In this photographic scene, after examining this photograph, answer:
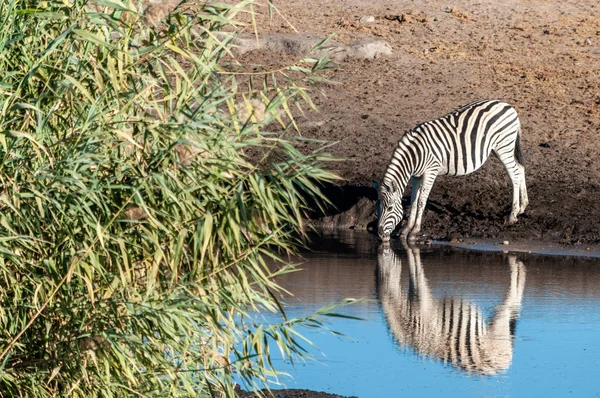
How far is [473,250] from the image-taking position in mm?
12234

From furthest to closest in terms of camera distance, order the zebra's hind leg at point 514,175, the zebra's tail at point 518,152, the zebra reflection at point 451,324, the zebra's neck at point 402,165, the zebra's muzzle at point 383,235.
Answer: the zebra's tail at point 518,152 < the zebra's hind leg at point 514,175 < the zebra's neck at point 402,165 < the zebra's muzzle at point 383,235 < the zebra reflection at point 451,324

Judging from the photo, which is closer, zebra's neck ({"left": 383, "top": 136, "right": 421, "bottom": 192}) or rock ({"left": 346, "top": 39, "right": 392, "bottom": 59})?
zebra's neck ({"left": 383, "top": 136, "right": 421, "bottom": 192})

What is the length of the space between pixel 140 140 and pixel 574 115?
1214 centimetres

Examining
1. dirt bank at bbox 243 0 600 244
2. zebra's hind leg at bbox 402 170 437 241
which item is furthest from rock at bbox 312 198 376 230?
zebra's hind leg at bbox 402 170 437 241

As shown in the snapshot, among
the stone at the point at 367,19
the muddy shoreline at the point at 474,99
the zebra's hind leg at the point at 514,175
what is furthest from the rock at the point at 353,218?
the stone at the point at 367,19

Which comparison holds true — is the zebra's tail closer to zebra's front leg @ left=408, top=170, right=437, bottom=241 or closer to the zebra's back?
the zebra's back

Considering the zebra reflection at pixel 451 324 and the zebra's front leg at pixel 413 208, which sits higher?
the zebra's front leg at pixel 413 208

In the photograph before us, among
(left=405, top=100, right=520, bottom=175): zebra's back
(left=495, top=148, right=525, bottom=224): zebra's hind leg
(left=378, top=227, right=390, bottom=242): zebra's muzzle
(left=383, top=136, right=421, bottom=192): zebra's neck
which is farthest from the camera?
(left=405, top=100, right=520, bottom=175): zebra's back

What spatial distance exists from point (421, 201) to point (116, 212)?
26.2 ft

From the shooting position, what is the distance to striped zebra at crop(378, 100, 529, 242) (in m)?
13.0

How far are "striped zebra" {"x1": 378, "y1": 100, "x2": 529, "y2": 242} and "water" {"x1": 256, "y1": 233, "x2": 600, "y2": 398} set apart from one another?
753 millimetres

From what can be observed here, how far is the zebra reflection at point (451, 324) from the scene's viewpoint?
767 centimetres

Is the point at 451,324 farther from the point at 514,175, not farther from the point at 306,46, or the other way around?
the point at 306,46

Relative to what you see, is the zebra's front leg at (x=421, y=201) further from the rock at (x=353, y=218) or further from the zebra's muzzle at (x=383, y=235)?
the rock at (x=353, y=218)
